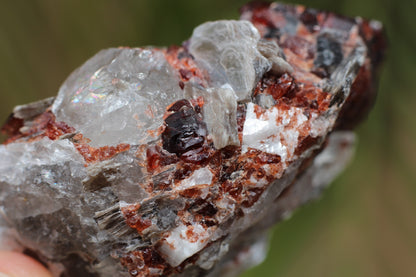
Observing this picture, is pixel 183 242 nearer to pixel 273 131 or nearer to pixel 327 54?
pixel 273 131

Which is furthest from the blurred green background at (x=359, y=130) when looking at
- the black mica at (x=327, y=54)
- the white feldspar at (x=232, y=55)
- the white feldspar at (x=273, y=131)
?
the white feldspar at (x=273, y=131)

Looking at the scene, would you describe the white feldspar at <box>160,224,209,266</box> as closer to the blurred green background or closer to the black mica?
the black mica

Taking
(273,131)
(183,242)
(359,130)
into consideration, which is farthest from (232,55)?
(359,130)

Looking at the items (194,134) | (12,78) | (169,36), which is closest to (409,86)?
(169,36)

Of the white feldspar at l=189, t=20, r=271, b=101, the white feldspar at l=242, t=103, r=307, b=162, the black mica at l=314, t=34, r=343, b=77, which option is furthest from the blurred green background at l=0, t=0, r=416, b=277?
the white feldspar at l=242, t=103, r=307, b=162

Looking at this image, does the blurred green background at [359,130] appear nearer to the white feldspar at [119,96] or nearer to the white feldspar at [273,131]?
the white feldspar at [119,96]

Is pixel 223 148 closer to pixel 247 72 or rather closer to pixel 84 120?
pixel 247 72
